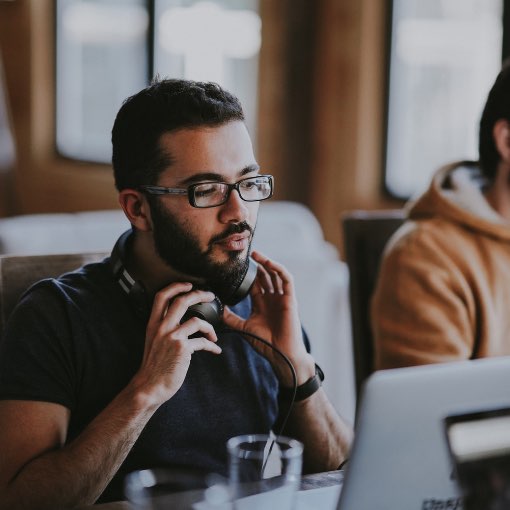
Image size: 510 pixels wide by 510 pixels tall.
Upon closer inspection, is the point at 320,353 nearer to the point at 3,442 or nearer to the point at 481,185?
the point at 481,185

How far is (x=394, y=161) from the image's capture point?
4250 mm

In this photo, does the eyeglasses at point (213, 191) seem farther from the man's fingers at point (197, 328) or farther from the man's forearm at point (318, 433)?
the man's forearm at point (318, 433)

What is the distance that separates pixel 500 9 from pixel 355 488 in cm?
321

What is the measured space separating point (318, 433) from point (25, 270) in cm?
58

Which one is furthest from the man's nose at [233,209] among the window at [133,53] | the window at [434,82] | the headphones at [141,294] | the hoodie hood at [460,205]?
the window at [133,53]

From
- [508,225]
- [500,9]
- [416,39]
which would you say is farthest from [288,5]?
[508,225]

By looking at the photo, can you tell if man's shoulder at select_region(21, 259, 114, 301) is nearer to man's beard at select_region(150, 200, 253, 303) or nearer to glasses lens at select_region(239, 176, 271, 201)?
man's beard at select_region(150, 200, 253, 303)

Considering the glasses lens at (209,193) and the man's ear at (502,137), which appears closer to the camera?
the glasses lens at (209,193)

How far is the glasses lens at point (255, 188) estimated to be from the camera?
53.4 inches

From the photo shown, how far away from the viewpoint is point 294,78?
184 inches

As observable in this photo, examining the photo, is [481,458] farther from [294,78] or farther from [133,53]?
[133,53]

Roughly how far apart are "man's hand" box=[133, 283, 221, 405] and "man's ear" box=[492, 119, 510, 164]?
0.91m

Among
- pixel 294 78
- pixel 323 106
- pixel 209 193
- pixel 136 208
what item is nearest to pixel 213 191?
pixel 209 193

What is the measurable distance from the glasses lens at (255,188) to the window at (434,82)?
104 inches
